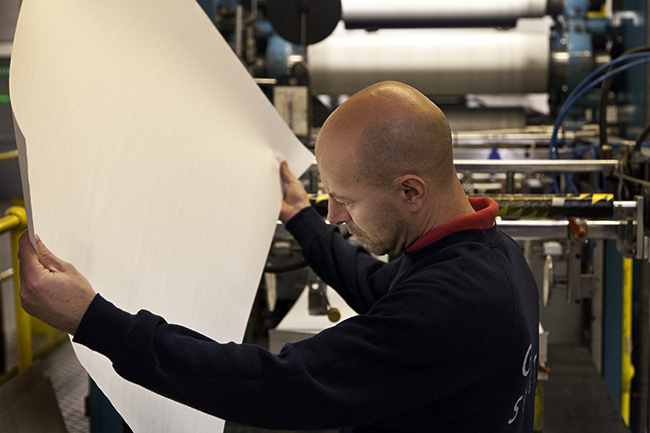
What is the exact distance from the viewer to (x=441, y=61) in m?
2.71

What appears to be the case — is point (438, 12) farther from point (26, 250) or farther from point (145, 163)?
point (26, 250)

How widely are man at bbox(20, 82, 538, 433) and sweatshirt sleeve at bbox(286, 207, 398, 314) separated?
23 cm

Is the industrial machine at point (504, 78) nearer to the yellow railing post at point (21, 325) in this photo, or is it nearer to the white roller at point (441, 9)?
the white roller at point (441, 9)

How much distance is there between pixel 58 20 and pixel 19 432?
Answer: 92 cm

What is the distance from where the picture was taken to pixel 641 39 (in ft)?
7.93

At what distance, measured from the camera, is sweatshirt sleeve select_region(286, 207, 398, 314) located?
1120mm

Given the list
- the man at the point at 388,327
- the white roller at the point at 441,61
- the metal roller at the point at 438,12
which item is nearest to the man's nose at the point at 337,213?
the man at the point at 388,327

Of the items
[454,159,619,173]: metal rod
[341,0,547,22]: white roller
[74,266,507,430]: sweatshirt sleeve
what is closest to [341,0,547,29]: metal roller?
[341,0,547,22]: white roller

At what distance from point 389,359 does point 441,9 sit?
2.32 meters

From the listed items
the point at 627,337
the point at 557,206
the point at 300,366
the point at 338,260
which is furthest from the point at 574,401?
the point at 300,366

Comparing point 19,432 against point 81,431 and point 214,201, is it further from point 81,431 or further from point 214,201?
point 81,431

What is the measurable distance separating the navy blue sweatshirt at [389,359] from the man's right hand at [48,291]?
15mm

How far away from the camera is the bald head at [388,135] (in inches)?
31.1

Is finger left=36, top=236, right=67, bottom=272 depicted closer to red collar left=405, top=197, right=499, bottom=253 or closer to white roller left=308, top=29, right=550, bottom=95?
red collar left=405, top=197, right=499, bottom=253
